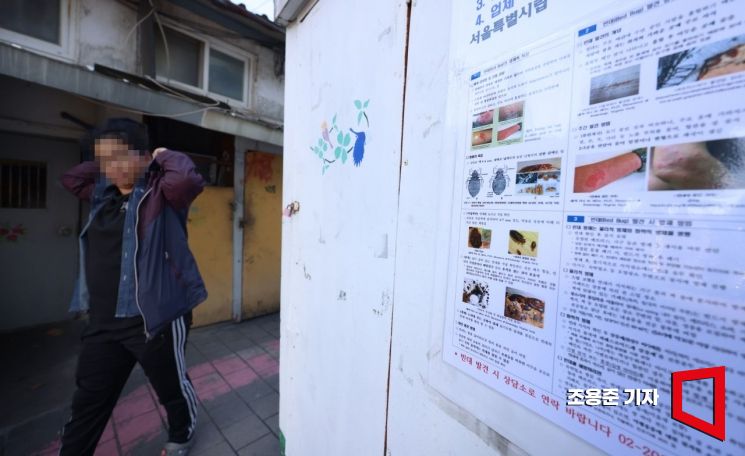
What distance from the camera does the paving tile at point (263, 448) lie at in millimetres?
2428

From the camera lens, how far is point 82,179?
232 cm

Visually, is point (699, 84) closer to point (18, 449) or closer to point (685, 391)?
point (685, 391)

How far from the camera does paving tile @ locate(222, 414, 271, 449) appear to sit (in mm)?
2522

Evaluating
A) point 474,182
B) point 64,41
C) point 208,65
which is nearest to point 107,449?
point 474,182

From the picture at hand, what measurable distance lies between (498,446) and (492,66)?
3.33ft

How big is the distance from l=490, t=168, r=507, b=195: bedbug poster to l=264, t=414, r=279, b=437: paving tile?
284 centimetres

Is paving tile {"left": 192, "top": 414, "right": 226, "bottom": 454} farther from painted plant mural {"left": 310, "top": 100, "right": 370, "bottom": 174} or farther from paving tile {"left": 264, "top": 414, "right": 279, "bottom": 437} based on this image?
painted plant mural {"left": 310, "top": 100, "right": 370, "bottom": 174}

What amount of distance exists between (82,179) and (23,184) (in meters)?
2.83

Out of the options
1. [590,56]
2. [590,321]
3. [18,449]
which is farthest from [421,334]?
[18,449]

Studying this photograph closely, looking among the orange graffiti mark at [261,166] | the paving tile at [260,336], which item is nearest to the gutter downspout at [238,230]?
the orange graffiti mark at [261,166]

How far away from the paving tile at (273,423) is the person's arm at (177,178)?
2.03 m

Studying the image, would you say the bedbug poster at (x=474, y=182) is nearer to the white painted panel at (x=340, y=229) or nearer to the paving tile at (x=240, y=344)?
the white painted panel at (x=340, y=229)

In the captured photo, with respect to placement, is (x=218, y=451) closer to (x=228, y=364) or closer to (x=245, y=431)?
(x=245, y=431)

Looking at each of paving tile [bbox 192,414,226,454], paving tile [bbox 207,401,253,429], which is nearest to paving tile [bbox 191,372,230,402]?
paving tile [bbox 207,401,253,429]
